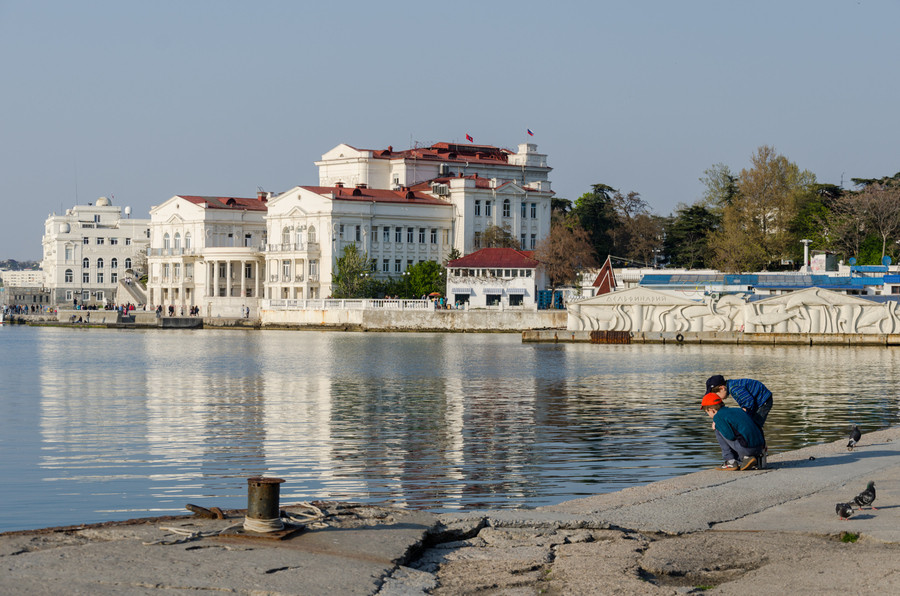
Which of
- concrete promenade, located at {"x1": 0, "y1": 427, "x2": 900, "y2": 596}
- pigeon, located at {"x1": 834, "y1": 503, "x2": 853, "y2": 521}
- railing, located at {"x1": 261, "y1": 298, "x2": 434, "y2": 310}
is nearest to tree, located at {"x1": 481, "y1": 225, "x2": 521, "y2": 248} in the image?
railing, located at {"x1": 261, "y1": 298, "x2": 434, "y2": 310}

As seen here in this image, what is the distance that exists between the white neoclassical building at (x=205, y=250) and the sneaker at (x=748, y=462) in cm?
10177

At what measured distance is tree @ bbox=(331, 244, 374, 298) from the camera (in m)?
102

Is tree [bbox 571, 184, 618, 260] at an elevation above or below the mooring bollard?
→ above

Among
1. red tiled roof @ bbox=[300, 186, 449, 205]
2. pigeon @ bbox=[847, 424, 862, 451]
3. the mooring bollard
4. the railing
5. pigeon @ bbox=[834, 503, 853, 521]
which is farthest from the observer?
red tiled roof @ bbox=[300, 186, 449, 205]

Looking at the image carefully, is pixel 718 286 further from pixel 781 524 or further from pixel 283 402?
pixel 781 524

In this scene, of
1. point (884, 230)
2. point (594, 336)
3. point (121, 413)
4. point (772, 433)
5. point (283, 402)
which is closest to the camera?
point (772, 433)

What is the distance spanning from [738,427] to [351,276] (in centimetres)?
8884

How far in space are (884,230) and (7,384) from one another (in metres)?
72.5

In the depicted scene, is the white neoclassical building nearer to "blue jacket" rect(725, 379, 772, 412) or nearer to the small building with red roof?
the small building with red roof

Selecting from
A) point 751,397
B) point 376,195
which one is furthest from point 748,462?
point 376,195

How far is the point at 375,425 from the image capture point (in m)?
25.0

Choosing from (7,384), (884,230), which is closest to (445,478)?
(7,384)

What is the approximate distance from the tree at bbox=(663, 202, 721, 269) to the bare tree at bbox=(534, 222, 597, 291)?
9161mm

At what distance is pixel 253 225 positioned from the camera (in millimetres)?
126500
